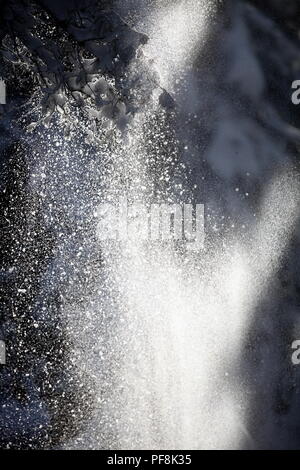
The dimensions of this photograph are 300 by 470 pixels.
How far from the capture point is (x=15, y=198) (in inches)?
45.3

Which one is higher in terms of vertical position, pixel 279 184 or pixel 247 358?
pixel 279 184

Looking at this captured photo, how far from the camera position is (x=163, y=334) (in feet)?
3.73

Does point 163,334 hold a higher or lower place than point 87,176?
lower

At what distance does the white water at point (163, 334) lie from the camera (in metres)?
1.13

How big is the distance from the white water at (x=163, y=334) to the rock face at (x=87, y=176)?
0.04 feet

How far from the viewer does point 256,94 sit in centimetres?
119

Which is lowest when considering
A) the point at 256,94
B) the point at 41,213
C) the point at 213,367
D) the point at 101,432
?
the point at 101,432

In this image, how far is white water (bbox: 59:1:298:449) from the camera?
1127 mm

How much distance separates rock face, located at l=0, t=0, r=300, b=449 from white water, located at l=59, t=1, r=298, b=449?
0.04 feet

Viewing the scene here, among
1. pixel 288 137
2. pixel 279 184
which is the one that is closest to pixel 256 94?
pixel 288 137

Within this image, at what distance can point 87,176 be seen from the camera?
3.75ft

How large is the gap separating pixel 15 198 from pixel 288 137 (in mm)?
818

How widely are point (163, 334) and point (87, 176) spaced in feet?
1.62

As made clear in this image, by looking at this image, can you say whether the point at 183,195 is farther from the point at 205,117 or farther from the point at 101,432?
the point at 101,432
